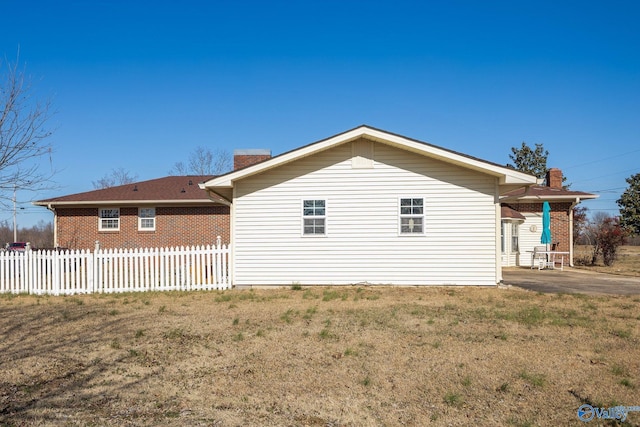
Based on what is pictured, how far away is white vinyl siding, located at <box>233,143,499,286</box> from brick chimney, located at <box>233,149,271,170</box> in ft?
9.22

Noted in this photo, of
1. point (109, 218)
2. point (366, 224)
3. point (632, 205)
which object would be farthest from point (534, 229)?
point (632, 205)

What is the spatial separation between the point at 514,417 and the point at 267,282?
32.0 ft

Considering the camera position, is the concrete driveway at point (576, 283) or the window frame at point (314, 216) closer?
the concrete driveway at point (576, 283)

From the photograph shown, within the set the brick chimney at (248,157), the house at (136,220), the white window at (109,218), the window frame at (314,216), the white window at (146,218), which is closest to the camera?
the window frame at (314,216)

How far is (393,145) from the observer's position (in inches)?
522

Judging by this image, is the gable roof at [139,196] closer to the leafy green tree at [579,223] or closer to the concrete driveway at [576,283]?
the concrete driveway at [576,283]

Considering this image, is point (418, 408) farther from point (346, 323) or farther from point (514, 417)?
point (346, 323)

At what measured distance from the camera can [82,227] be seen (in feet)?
78.2

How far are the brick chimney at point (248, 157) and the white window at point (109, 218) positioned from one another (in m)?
10.5

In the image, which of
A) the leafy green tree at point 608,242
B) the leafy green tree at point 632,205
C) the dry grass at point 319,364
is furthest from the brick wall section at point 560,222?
the leafy green tree at point 632,205

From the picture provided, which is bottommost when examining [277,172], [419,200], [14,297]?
[14,297]

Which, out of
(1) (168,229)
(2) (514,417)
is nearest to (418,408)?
(2) (514,417)

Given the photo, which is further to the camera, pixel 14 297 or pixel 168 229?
pixel 168 229

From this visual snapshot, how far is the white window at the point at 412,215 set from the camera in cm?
1331
